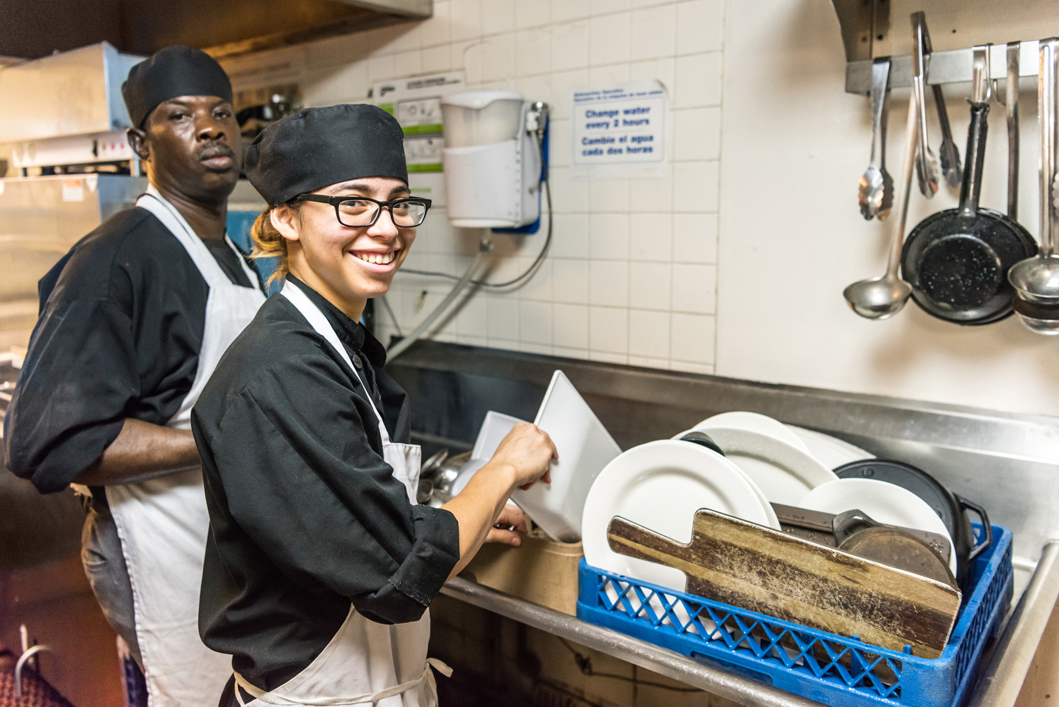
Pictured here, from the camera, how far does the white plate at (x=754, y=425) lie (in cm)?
127

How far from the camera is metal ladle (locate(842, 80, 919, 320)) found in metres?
1.28

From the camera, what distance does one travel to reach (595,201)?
1.81 m

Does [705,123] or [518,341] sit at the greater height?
[705,123]

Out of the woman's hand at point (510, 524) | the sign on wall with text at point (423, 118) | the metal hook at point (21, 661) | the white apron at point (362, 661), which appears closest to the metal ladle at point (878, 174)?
the woman's hand at point (510, 524)

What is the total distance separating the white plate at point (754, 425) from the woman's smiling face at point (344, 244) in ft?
2.11

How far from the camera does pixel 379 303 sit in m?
2.31

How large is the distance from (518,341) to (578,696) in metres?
0.89

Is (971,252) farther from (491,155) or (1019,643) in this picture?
(491,155)

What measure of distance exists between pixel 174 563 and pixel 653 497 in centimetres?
84

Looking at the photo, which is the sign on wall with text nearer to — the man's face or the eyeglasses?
the man's face

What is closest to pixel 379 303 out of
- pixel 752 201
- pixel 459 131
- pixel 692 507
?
pixel 459 131

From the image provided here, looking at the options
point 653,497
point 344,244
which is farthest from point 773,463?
point 344,244

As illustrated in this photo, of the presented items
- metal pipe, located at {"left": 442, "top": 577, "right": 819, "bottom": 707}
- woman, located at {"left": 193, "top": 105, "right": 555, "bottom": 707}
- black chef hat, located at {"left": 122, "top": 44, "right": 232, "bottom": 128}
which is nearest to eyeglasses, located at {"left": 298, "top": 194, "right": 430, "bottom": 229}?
woman, located at {"left": 193, "top": 105, "right": 555, "bottom": 707}

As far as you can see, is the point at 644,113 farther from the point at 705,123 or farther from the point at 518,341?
the point at 518,341
